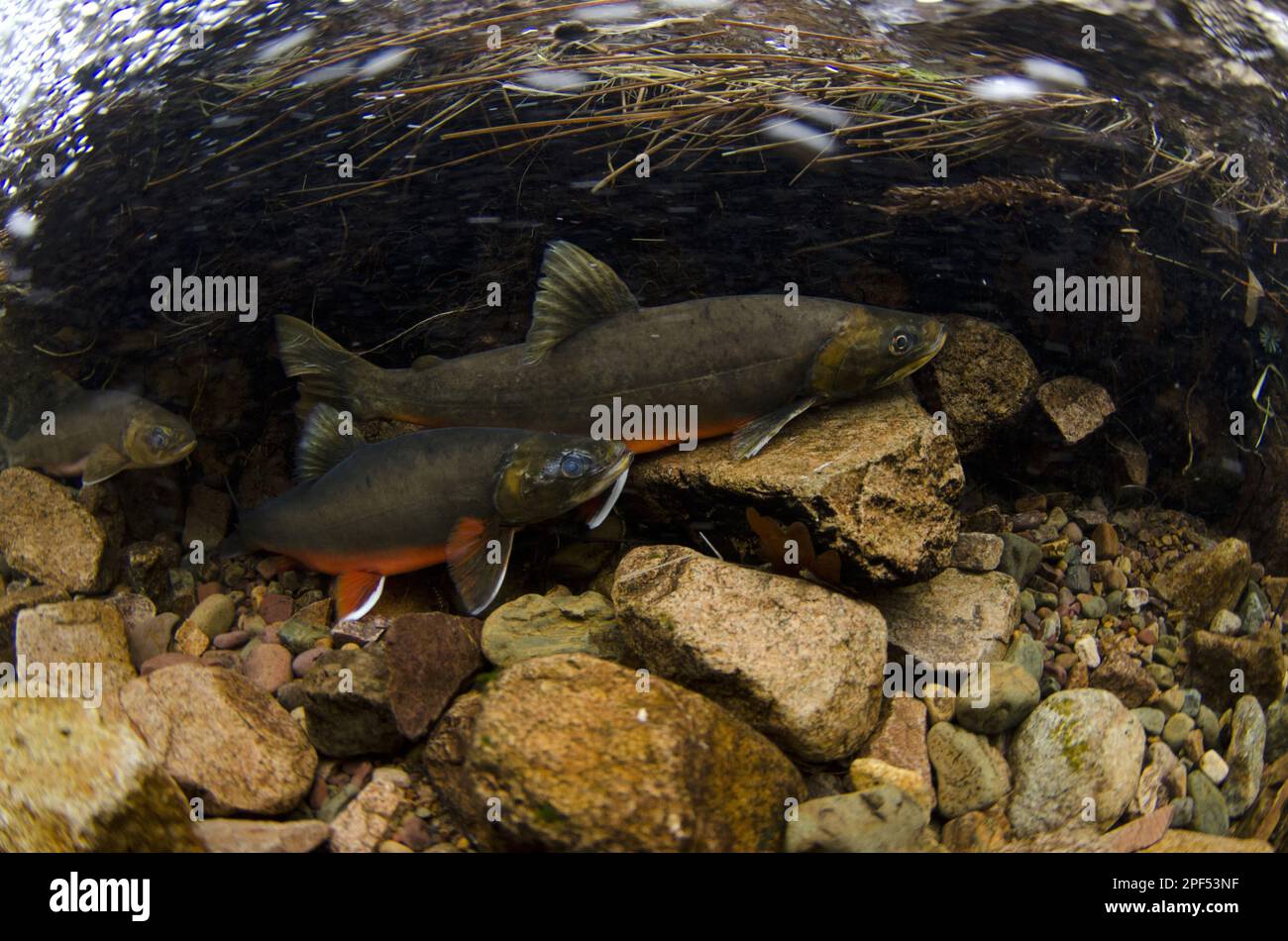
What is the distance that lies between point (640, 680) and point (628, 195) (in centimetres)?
216

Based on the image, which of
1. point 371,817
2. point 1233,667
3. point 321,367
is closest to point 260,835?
point 371,817

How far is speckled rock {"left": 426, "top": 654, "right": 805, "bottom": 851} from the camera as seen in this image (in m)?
2.10

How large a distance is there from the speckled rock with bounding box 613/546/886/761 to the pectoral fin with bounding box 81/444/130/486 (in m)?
2.66

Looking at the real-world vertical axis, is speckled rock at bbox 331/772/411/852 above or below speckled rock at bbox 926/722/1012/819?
above

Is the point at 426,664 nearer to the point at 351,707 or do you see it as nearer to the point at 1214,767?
the point at 351,707

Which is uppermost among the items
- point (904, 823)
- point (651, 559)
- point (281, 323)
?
point (281, 323)

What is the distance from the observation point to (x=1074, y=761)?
279 cm

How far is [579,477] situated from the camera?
347 cm

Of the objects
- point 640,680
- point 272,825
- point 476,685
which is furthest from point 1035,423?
point 272,825

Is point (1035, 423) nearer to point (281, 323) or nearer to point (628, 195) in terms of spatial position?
point (628, 195)

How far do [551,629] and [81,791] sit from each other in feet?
5.21

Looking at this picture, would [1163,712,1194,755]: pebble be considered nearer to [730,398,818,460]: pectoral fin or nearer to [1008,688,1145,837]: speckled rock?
[1008,688,1145,837]: speckled rock

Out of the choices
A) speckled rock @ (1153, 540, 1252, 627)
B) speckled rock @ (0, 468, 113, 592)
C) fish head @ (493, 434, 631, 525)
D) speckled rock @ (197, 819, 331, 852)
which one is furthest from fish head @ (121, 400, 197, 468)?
speckled rock @ (1153, 540, 1252, 627)

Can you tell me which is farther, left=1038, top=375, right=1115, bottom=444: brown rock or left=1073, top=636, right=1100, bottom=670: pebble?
left=1038, top=375, right=1115, bottom=444: brown rock
